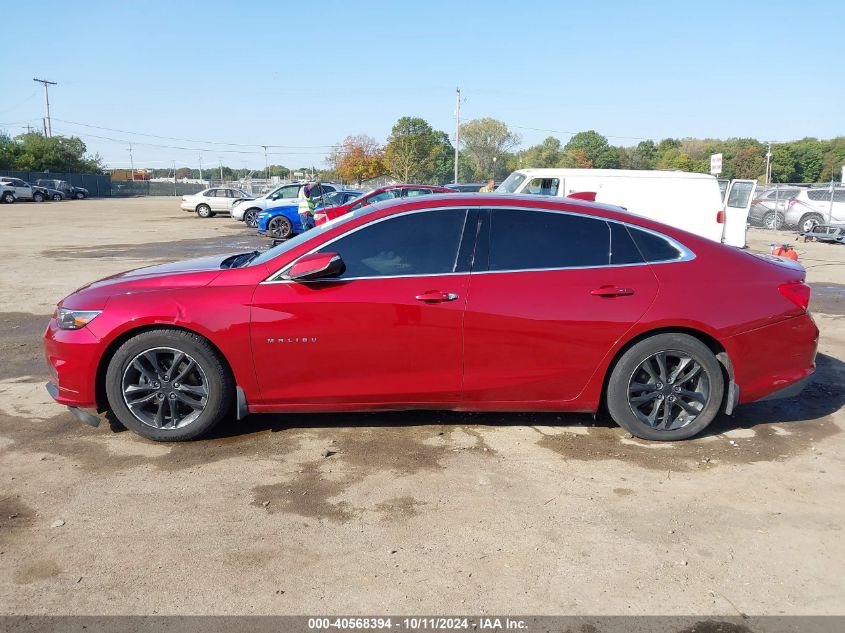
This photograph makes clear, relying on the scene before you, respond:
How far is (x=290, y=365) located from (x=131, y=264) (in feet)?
36.1

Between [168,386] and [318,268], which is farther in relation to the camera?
[168,386]

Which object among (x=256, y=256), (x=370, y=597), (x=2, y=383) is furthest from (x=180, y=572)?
(x=2, y=383)

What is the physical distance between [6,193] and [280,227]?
3585 cm

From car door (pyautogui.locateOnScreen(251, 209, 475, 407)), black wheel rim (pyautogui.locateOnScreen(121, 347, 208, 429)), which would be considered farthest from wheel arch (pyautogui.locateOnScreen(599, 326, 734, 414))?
black wheel rim (pyautogui.locateOnScreen(121, 347, 208, 429))

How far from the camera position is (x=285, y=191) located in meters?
24.3

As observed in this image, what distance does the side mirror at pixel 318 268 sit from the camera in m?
Answer: 4.24

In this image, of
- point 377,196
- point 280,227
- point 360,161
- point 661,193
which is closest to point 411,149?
point 360,161

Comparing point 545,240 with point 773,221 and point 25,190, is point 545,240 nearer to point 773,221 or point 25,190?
point 773,221

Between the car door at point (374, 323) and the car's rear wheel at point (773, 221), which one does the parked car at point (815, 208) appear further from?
the car door at point (374, 323)

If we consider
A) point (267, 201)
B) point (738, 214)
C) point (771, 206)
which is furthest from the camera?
point (267, 201)

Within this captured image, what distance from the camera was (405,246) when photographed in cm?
443

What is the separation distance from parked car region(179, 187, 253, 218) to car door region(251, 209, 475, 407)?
96.1ft

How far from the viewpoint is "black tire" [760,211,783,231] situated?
23891 millimetres

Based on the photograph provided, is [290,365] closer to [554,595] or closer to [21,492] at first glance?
[21,492]
